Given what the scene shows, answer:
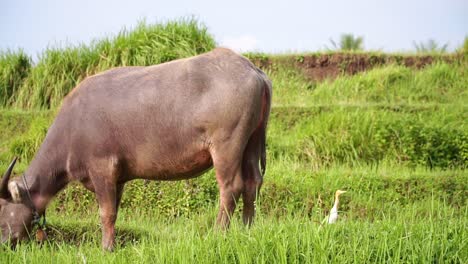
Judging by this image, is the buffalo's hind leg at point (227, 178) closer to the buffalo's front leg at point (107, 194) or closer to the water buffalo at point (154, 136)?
the water buffalo at point (154, 136)

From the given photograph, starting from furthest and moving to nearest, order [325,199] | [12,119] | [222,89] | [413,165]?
[12,119]
[413,165]
[325,199]
[222,89]

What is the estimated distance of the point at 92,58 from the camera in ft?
41.9

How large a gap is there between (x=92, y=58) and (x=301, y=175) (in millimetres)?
5825

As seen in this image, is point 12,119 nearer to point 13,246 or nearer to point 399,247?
point 13,246

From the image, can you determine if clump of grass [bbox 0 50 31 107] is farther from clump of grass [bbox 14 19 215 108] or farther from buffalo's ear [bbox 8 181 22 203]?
buffalo's ear [bbox 8 181 22 203]

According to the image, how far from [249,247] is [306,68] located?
10.4 meters

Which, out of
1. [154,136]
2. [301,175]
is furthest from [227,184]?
[301,175]

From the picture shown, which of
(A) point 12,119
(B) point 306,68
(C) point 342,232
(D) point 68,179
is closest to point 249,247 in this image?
(C) point 342,232

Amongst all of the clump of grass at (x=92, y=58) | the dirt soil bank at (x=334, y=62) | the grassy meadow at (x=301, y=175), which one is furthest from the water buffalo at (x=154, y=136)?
the dirt soil bank at (x=334, y=62)

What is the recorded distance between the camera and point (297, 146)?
10.0m

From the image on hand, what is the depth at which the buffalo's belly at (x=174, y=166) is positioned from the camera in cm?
530

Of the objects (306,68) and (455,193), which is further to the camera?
(306,68)

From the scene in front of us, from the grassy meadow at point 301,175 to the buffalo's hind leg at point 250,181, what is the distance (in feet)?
0.37

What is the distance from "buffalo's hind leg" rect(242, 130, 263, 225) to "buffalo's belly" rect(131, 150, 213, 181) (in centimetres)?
30
